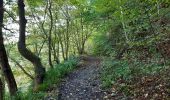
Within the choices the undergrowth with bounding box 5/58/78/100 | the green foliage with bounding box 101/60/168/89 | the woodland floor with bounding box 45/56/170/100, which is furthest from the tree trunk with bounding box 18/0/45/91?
the green foliage with bounding box 101/60/168/89

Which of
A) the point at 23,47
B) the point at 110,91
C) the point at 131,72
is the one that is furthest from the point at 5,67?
the point at 131,72

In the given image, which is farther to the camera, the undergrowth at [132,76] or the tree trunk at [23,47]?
the tree trunk at [23,47]

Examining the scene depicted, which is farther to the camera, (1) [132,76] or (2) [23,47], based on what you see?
(2) [23,47]

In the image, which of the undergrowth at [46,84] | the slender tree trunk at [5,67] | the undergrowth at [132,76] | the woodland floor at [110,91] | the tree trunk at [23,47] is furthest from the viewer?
the tree trunk at [23,47]

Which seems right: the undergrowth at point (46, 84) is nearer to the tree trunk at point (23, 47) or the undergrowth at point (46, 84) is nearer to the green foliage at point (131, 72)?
the tree trunk at point (23, 47)

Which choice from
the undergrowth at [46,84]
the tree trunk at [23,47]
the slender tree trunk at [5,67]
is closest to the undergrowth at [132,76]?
the undergrowth at [46,84]

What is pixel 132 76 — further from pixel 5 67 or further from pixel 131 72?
pixel 5 67

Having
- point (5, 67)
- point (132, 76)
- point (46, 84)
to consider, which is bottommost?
point (46, 84)

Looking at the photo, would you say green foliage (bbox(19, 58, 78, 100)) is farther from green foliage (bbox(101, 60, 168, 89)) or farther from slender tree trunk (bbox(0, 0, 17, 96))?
green foliage (bbox(101, 60, 168, 89))

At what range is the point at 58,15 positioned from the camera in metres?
30.0

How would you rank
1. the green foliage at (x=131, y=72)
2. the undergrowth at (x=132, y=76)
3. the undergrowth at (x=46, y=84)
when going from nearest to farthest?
1. the undergrowth at (x=132, y=76)
2. the green foliage at (x=131, y=72)
3. the undergrowth at (x=46, y=84)

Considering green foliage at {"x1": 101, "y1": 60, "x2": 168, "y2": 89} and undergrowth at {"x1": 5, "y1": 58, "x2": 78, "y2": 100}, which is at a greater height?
green foliage at {"x1": 101, "y1": 60, "x2": 168, "y2": 89}

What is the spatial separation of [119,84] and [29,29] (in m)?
18.7

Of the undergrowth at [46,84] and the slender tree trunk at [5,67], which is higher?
the slender tree trunk at [5,67]
